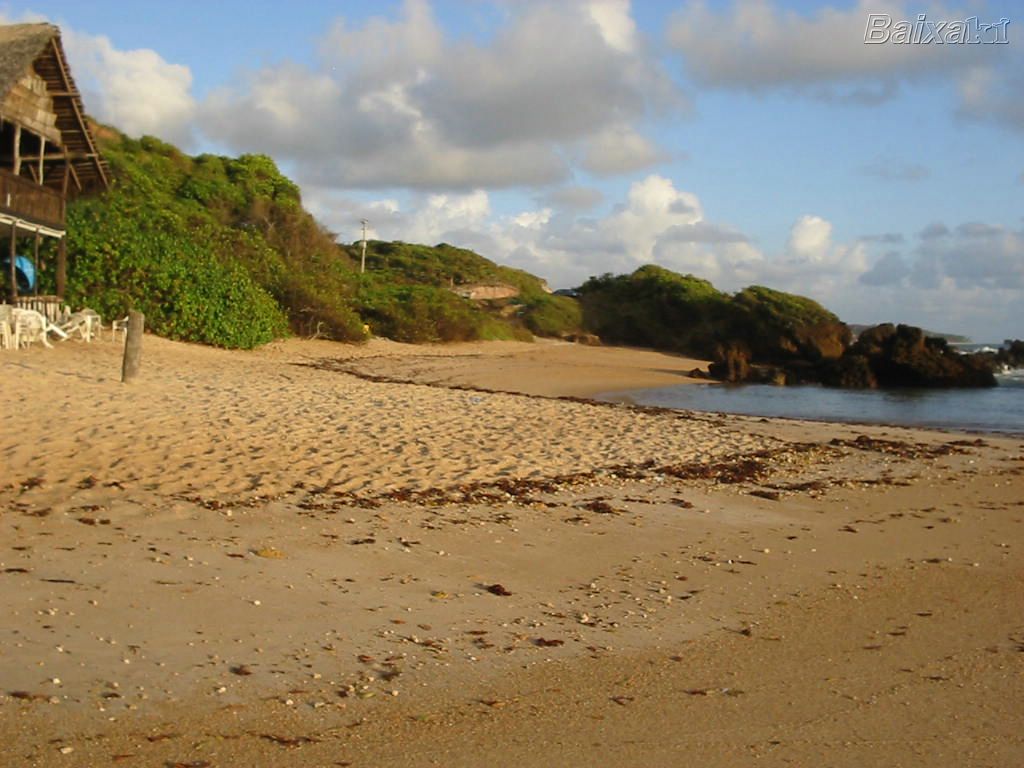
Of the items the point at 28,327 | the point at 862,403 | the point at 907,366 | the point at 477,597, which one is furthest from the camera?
the point at 907,366

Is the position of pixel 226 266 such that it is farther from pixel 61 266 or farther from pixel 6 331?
pixel 6 331

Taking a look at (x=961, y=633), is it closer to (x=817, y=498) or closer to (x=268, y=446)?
(x=817, y=498)

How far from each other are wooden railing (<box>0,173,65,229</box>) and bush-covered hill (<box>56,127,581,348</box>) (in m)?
1.48

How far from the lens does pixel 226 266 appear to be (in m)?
26.3

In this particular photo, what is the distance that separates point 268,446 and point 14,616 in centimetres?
509

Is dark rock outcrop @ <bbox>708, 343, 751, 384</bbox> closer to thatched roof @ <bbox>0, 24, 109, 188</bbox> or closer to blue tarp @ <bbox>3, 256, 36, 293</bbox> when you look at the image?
thatched roof @ <bbox>0, 24, 109, 188</bbox>

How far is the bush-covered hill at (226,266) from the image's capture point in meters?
23.2

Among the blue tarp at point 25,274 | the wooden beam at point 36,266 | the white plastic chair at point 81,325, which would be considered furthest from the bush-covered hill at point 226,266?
the white plastic chair at point 81,325

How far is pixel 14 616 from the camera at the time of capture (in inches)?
199

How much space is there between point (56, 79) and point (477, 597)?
19.4m

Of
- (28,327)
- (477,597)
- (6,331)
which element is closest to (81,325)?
(28,327)

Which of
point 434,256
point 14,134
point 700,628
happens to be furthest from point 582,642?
point 434,256

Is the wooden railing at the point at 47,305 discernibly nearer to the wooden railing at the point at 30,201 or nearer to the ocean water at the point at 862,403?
the wooden railing at the point at 30,201

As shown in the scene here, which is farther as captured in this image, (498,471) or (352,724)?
(498,471)
